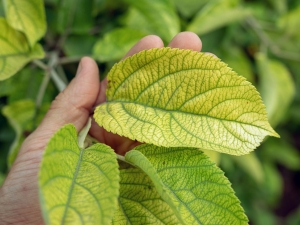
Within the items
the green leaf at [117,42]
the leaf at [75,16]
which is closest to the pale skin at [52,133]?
the green leaf at [117,42]

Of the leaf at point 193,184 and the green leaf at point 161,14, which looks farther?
the green leaf at point 161,14

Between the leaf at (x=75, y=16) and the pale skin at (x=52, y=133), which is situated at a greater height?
the leaf at (x=75, y=16)

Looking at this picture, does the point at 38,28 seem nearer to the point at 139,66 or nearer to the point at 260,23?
the point at 139,66

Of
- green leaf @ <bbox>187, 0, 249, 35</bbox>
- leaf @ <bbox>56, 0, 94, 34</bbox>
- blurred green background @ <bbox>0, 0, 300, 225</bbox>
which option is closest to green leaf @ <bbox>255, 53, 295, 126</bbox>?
blurred green background @ <bbox>0, 0, 300, 225</bbox>

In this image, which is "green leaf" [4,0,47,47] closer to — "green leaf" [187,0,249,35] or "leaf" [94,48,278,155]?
"leaf" [94,48,278,155]

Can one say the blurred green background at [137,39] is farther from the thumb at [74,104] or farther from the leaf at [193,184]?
the leaf at [193,184]

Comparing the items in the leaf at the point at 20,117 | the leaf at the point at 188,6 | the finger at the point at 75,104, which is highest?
the leaf at the point at 188,6

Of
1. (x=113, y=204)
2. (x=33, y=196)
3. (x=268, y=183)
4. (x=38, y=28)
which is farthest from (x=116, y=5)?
(x=268, y=183)

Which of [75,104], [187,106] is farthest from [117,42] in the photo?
[187,106]
